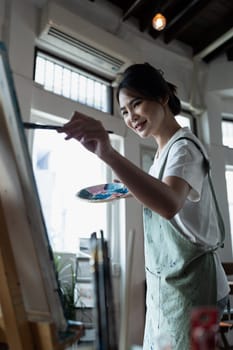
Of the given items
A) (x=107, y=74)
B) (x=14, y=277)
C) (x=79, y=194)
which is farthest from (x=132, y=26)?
(x=14, y=277)

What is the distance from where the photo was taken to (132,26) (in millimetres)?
3688

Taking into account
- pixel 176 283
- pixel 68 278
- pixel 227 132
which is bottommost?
pixel 68 278

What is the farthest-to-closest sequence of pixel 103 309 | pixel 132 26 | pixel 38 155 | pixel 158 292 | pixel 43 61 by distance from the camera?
1. pixel 132 26
2. pixel 43 61
3. pixel 38 155
4. pixel 158 292
5. pixel 103 309

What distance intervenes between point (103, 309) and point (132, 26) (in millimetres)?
3718

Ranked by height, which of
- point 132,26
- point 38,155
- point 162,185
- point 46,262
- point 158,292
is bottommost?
point 158,292

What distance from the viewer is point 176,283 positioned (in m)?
0.80

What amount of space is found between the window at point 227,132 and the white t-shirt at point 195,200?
3.63 metres

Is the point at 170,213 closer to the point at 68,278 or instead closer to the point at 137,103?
the point at 137,103

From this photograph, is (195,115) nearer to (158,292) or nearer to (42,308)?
(158,292)

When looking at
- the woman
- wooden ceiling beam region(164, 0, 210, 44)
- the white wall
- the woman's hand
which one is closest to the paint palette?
the woman

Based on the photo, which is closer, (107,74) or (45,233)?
(45,233)

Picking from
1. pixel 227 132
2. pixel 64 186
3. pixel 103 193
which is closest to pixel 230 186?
pixel 227 132

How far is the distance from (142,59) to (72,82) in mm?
798

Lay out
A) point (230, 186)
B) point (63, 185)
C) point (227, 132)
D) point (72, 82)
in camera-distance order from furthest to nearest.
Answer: point (227, 132) → point (230, 186) → point (72, 82) → point (63, 185)
